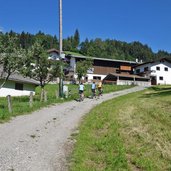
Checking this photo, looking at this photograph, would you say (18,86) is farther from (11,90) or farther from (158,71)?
(158,71)

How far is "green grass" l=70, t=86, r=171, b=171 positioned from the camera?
32.3ft

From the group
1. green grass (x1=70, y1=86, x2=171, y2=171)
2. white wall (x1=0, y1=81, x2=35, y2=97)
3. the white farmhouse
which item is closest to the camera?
green grass (x1=70, y1=86, x2=171, y2=171)

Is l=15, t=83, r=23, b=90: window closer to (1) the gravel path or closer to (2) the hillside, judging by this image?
(1) the gravel path

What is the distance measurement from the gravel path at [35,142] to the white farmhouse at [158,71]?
7070 centimetres

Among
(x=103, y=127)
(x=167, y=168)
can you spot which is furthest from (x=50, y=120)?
(x=167, y=168)

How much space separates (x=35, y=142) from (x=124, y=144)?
2934mm

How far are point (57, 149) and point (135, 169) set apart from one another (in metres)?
2.63

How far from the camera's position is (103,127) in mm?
15250

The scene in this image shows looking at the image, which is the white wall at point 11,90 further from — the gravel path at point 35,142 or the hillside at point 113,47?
the hillside at point 113,47

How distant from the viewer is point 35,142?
39.0ft

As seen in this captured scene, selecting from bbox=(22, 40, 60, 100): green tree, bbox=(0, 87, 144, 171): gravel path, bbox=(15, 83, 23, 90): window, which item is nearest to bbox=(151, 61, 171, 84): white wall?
bbox=(15, 83, 23, 90): window

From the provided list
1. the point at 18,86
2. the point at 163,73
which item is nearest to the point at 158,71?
the point at 163,73

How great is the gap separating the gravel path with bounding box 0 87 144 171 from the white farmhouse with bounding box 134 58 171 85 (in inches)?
2783

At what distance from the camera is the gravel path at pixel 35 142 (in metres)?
9.32
